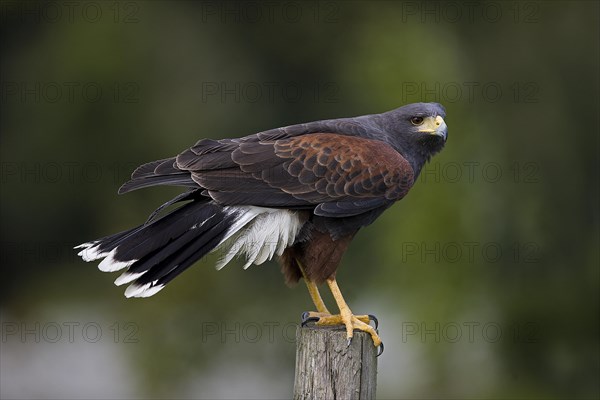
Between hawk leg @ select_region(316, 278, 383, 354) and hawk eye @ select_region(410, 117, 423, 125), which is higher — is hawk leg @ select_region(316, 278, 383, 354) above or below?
below

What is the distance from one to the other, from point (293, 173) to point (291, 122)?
512 centimetres

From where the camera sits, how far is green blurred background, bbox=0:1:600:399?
998 cm

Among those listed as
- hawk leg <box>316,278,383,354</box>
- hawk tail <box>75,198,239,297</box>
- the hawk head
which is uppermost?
the hawk head

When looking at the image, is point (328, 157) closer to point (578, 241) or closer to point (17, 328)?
point (578, 241)

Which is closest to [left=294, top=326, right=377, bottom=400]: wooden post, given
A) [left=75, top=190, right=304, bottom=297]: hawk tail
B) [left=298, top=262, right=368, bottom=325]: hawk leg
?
[left=298, top=262, right=368, bottom=325]: hawk leg

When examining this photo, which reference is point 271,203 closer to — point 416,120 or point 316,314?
point 316,314

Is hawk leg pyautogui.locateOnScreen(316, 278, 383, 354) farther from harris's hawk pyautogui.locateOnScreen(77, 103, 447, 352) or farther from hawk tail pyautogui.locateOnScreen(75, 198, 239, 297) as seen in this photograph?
hawk tail pyautogui.locateOnScreen(75, 198, 239, 297)

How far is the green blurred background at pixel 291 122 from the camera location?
Result: 9.98m

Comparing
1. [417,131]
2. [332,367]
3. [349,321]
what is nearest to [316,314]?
[349,321]

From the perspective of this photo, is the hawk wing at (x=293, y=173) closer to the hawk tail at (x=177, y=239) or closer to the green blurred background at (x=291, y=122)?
the hawk tail at (x=177, y=239)

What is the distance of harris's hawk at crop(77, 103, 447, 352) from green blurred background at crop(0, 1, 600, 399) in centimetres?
406

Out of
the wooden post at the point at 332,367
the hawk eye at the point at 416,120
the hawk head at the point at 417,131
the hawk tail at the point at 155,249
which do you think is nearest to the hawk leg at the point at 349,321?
the wooden post at the point at 332,367

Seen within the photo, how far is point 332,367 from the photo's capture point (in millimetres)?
4953

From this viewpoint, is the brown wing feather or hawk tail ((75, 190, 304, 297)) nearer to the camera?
hawk tail ((75, 190, 304, 297))
